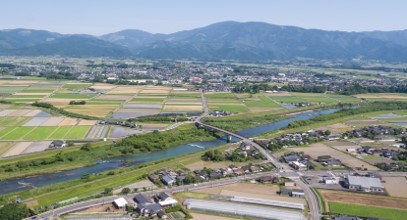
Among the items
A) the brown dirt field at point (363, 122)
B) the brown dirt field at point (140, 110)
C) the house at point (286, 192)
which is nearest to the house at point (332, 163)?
the house at point (286, 192)

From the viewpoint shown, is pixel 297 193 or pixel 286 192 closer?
pixel 297 193

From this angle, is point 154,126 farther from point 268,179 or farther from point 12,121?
point 268,179

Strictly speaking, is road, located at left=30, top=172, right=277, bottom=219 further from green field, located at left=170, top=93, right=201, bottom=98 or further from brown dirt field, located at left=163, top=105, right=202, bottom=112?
green field, located at left=170, top=93, right=201, bottom=98

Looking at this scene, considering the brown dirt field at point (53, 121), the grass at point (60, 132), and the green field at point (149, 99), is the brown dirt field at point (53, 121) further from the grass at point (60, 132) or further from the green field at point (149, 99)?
the green field at point (149, 99)

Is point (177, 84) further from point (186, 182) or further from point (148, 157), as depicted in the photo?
point (186, 182)

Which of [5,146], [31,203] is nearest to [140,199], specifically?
[31,203]

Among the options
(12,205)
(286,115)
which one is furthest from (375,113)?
(12,205)

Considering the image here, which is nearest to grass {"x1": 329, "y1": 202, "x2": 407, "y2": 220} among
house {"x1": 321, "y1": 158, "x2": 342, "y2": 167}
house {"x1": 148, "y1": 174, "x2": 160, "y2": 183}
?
house {"x1": 321, "y1": 158, "x2": 342, "y2": 167}
